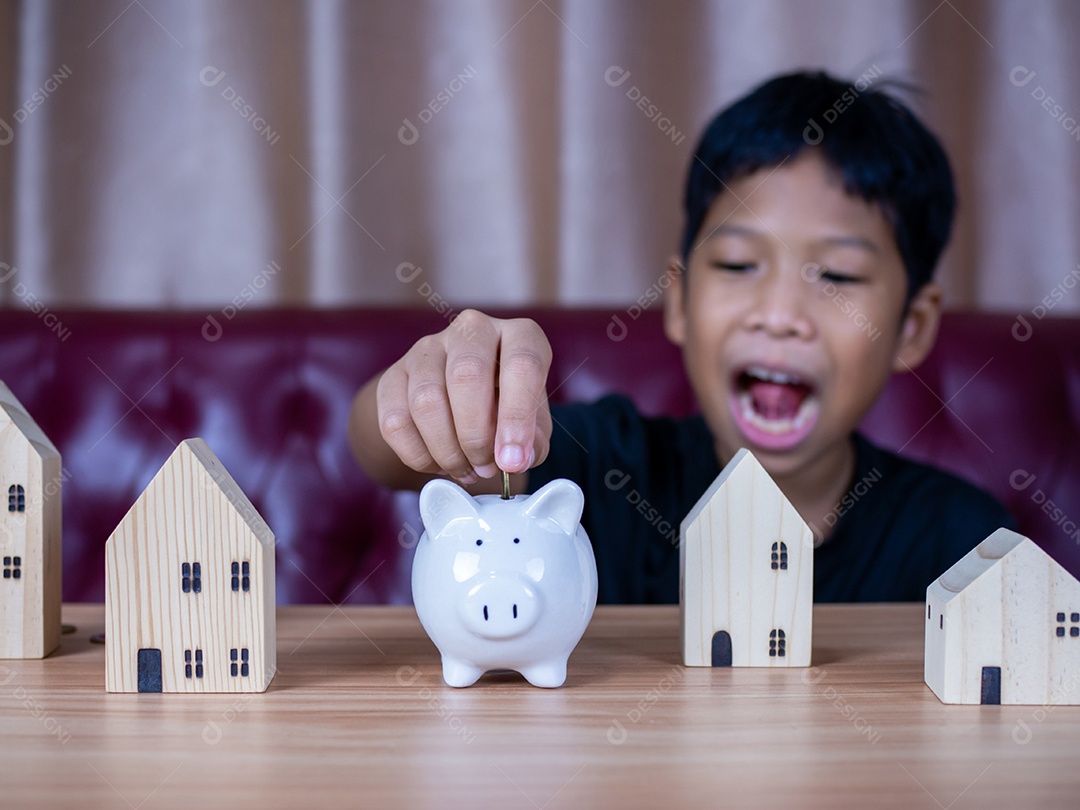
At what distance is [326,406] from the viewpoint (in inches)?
69.1

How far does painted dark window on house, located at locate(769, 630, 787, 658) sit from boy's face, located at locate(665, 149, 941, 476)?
68cm

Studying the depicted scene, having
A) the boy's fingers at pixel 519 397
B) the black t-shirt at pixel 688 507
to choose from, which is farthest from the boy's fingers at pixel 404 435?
the black t-shirt at pixel 688 507

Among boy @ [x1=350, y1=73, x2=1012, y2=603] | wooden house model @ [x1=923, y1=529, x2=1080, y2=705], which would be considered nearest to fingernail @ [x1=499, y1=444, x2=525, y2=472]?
wooden house model @ [x1=923, y1=529, x2=1080, y2=705]

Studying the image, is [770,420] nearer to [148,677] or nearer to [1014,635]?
[1014,635]

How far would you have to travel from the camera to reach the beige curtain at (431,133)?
1964 millimetres

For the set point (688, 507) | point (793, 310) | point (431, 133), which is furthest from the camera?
point (431, 133)

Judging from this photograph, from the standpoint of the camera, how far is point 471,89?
6.53 ft

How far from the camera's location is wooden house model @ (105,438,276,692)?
788 mm

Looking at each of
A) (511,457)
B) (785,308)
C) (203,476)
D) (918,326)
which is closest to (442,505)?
(511,457)

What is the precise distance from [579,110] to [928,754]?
1.55 metres

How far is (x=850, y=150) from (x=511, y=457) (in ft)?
3.05

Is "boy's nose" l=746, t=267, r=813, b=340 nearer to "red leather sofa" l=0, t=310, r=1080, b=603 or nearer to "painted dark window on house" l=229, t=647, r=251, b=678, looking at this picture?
"red leather sofa" l=0, t=310, r=1080, b=603

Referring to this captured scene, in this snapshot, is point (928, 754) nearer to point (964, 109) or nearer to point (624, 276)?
point (624, 276)

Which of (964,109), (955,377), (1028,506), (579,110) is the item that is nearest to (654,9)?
(579,110)
